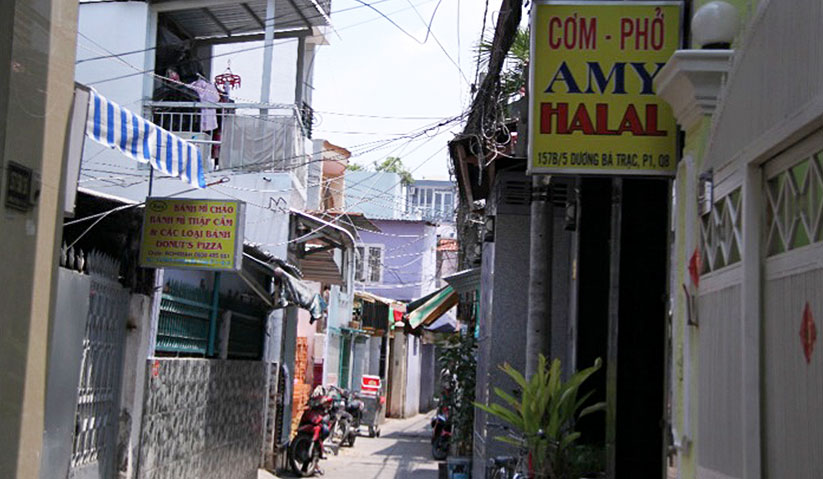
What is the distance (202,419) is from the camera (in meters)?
11.6

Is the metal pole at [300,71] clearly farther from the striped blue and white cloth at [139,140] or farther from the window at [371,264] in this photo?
the window at [371,264]

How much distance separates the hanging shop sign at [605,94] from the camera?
224 inches

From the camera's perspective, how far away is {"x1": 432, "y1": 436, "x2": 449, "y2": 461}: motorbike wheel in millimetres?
20250

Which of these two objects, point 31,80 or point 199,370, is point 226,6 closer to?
point 199,370

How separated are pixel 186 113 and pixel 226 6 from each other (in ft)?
7.09

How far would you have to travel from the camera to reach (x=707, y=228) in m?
5.09

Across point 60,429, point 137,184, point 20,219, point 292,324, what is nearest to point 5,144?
point 20,219

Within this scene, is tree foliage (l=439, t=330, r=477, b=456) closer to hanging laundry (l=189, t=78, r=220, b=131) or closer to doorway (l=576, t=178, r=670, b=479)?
hanging laundry (l=189, t=78, r=220, b=131)

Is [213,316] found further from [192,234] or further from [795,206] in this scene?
[795,206]

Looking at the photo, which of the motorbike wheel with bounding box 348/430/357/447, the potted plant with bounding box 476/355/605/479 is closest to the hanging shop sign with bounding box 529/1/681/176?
the potted plant with bounding box 476/355/605/479

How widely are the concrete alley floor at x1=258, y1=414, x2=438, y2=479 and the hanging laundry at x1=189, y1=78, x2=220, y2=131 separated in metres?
5.49

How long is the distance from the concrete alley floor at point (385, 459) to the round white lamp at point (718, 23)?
40.5 feet

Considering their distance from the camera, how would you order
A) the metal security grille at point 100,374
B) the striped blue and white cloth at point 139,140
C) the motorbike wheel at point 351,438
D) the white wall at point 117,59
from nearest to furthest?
the striped blue and white cloth at point 139,140, the metal security grille at point 100,374, the white wall at point 117,59, the motorbike wheel at point 351,438


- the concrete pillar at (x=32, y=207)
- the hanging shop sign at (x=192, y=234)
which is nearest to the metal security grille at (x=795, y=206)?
the concrete pillar at (x=32, y=207)
